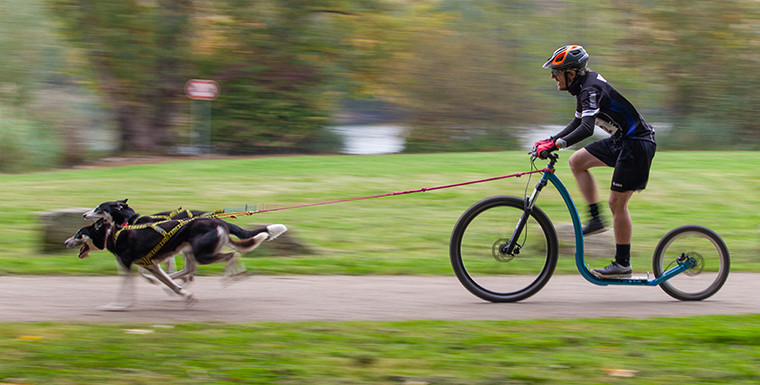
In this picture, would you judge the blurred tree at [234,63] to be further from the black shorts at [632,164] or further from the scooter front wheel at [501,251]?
the black shorts at [632,164]

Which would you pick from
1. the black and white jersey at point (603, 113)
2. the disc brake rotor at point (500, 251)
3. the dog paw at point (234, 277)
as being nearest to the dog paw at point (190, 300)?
the dog paw at point (234, 277)

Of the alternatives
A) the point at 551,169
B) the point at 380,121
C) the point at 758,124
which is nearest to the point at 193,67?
the point at 380,121

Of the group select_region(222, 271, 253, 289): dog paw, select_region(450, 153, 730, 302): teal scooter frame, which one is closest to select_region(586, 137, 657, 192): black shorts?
select_region(450, 153, 730, 302): teal scooter frame

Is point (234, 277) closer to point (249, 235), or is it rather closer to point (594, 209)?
point (249, 235)

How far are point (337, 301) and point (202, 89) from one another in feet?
50.7

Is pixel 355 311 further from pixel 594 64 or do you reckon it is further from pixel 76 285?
pixel 594 64

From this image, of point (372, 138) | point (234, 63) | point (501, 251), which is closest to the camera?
point (501, 251)

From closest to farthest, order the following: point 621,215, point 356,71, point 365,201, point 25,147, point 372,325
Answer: point 372,325 < point 621,215 < point 365,201 < point 25,147 < point 356,71

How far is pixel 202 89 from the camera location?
20.8m

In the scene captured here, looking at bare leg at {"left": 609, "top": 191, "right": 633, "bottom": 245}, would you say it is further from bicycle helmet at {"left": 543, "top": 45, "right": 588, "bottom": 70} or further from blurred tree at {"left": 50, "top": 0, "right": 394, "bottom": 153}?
blurred tree at {"left": 50, "top": 0, "right": 394, "bottom": 153}

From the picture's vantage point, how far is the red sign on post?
67.8ft

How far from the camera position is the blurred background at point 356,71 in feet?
71.2

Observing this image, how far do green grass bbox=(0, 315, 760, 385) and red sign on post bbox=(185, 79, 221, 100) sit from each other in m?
15.7

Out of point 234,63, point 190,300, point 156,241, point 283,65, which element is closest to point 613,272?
point 190,300
